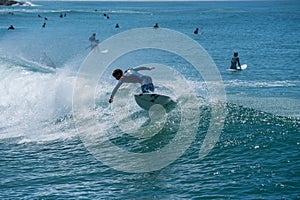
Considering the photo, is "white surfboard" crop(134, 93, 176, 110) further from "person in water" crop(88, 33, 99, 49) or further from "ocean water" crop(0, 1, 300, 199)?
"person in water" crop(88, 33, 99, 49)

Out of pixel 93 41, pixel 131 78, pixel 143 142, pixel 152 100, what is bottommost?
pixel 143 142

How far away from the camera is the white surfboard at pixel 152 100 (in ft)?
54.0

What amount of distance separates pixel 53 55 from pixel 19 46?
7.20m

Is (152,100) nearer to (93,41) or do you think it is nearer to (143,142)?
(143,142)

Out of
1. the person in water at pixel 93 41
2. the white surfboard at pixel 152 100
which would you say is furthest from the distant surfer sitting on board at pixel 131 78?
the person in water at pixel 93 41

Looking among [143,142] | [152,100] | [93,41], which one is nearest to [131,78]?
[152,100]

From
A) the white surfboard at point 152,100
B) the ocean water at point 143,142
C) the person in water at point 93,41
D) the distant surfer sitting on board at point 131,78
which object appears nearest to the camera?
the ocean water at point 143,142

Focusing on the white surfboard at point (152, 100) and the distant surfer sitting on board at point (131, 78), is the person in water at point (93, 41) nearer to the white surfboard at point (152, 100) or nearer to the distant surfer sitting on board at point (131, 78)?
the white surfboard at point (152, 100)

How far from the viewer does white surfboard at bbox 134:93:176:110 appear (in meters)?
16.5

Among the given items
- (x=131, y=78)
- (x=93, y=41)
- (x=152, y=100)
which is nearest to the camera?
(x=131, y=78)

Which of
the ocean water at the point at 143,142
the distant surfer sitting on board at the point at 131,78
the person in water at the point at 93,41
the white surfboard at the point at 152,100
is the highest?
the person in water at the point at 93,41

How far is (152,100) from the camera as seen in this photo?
16.7m

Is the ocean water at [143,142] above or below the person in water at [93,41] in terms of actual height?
below

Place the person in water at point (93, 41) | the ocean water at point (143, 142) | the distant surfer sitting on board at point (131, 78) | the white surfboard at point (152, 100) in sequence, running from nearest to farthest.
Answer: the ocean water at point (143, 142), the distant surfer sitting on board at point (131, 78), the white surfboard at point (152, 100), the person in water at point (93, 41)
